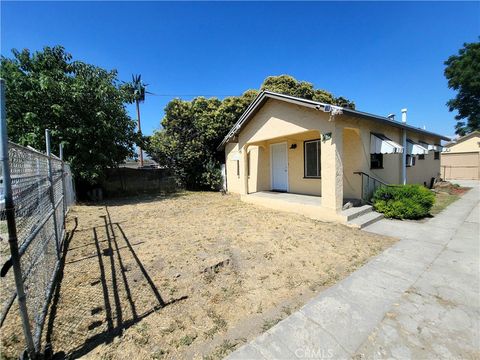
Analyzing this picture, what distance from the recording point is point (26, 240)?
7.22 feet

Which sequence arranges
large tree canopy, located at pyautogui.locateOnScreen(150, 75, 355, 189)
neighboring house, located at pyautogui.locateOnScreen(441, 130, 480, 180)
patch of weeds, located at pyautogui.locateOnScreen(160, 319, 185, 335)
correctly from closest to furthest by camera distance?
patch of weeds, located at pyautogui.locateOnScreen(160, 319, 185, 335)
large tree canopy, located at pyautogui.locateOnScreen(150, 75, 355, 189)
neighboring house, located at pyautogui.locateOnScreen(441, 130, 480, 180)

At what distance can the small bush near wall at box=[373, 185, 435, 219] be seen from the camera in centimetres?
693

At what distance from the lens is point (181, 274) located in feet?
12.5

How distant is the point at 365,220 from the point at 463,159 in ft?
76.6

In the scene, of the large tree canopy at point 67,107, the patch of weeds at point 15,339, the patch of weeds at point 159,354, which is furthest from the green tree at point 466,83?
the patch of weeds at point 15,339

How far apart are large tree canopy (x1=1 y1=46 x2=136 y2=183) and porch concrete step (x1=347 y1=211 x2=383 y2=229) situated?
10919 mm

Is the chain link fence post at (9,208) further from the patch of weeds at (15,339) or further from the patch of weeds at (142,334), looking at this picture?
the patch of weeds at (142,334)

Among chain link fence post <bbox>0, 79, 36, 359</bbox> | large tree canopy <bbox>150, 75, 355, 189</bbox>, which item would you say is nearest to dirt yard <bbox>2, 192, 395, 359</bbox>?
chain link fence post <bbox>0, 79, 36, 359</bbox>

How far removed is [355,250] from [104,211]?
9161mm

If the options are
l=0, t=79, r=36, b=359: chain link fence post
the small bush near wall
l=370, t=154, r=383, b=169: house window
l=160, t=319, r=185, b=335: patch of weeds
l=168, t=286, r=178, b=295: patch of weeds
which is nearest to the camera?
l=0, t=79, r=36, b=359: chain link fence post

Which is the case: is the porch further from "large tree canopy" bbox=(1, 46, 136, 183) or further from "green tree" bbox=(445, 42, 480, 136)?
"green tree" bbox=(445, 42, 480, 136)

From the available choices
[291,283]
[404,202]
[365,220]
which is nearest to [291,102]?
[365,220]

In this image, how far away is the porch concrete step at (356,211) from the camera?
652 centimetres

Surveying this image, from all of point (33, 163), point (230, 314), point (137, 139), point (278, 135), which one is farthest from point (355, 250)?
point (137, 139)
